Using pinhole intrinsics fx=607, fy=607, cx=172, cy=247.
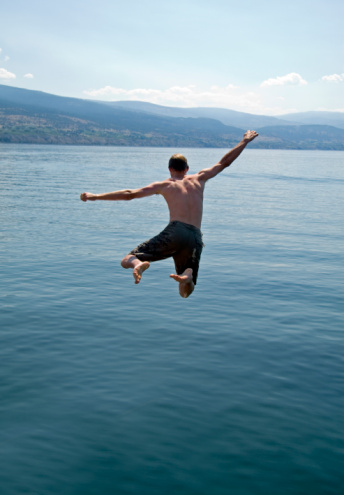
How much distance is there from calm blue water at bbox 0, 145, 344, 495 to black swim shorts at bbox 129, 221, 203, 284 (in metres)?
3.83

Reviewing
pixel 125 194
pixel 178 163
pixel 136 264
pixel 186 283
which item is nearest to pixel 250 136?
pixel 178 163

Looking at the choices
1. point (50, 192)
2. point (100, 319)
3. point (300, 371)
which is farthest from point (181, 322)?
point (50, 192)

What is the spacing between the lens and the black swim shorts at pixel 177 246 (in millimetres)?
12078

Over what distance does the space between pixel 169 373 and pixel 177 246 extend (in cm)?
528

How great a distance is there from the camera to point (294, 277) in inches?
1081

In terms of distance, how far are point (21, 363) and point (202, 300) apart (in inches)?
345

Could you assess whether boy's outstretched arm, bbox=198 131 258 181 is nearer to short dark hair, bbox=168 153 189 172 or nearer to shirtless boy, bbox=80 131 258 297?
shirtless boy, bbox=80 131 258 297

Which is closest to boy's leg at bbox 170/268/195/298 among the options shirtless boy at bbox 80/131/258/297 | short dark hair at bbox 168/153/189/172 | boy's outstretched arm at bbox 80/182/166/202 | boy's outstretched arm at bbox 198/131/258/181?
shirtless boy at bbox 80/131/258/297

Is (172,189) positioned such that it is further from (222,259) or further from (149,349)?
(222,259)

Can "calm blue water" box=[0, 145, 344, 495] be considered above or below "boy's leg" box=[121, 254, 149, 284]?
below

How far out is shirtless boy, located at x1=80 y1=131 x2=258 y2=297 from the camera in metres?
11.7

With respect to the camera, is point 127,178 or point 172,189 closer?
point 172,189

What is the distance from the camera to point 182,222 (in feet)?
39.8

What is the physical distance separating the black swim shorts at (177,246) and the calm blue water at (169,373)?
3831 millimetres
